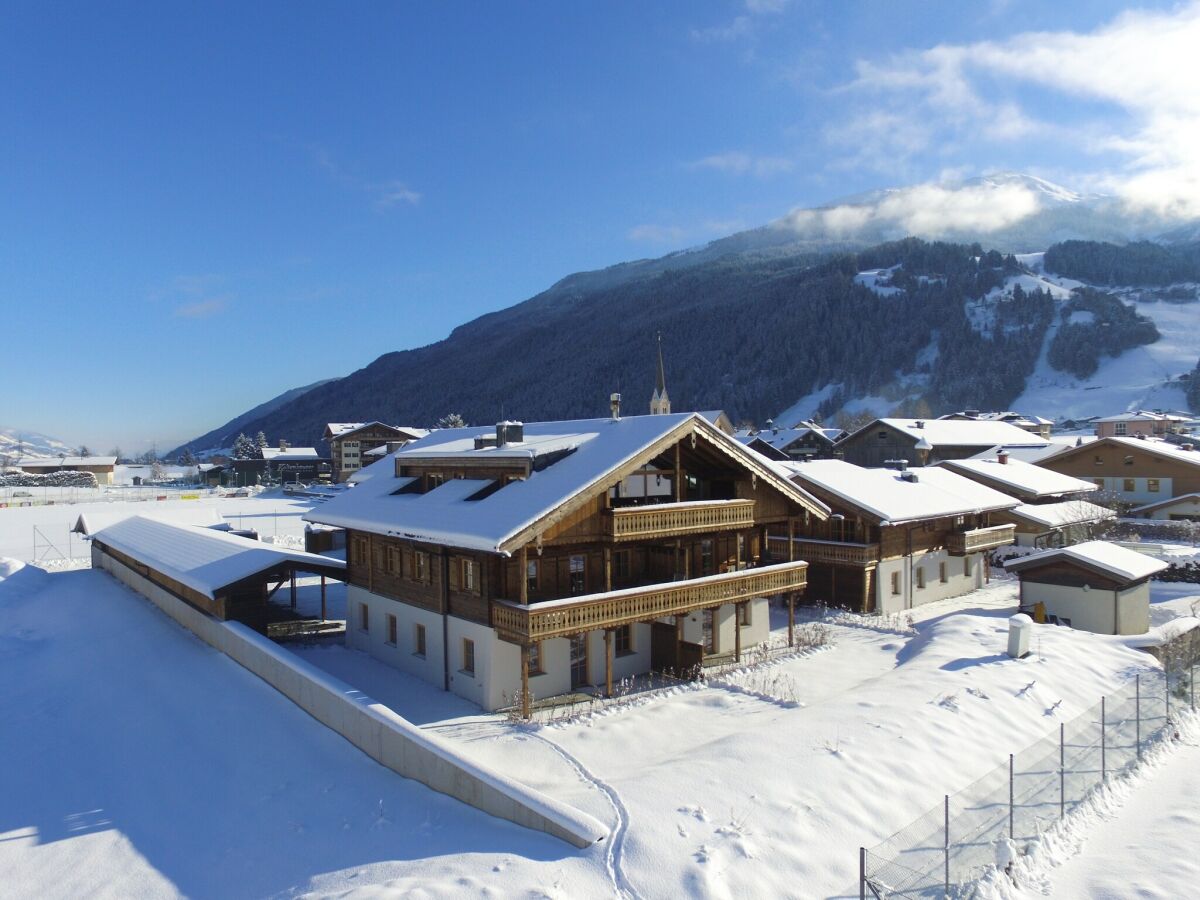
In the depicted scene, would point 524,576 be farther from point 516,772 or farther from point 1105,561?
point 1105,561

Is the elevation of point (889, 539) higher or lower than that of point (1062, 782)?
higher

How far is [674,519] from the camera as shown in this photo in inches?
847

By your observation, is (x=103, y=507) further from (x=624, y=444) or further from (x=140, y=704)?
(x=624, y=444)

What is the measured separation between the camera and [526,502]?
19.3 m

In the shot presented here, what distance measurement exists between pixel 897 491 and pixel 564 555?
1959 centimetres

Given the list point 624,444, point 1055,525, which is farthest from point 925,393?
point 624,444

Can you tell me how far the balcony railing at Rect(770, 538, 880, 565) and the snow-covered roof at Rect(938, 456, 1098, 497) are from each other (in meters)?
20.2

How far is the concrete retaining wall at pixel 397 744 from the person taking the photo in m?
12.0

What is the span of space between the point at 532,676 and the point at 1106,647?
17.9 metres

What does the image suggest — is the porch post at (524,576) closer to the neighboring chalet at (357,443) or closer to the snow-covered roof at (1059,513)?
the snow-covered roof at (1059,513)

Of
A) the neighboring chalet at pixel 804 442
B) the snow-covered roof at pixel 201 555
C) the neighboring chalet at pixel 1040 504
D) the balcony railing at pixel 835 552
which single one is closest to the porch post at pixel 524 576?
the snow-covered roof at pixel 201 555

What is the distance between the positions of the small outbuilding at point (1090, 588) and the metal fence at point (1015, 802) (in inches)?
265

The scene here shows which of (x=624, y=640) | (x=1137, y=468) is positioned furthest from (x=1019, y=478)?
(x=624, y=640)

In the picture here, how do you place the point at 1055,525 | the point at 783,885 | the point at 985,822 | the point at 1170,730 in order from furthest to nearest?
the point at 1055,525, the point at 1170,730, the point at 985,822, the point at 783,885
